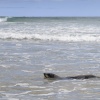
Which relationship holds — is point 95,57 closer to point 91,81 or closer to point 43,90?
point 91,81

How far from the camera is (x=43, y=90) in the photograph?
8672mm

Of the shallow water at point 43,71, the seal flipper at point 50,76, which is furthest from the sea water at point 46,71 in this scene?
the seal flipper at point 50,76

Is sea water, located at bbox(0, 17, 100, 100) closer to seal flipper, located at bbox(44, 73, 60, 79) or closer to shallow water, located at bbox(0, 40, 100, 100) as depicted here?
shallow water, located at bbox(0, 40, 100, 100)

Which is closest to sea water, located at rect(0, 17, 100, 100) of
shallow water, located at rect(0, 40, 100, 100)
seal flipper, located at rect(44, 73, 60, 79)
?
shallow water, located at rect(0, 40, 100, 100)

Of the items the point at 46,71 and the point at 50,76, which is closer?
the point at 50,76

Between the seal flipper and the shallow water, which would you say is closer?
Result: the shallow water

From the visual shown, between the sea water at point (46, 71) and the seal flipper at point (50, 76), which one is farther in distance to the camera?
the seal flipper at point (50, 76)

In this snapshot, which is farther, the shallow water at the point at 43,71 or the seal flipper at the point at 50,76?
the seal flipper at the point at 50,76

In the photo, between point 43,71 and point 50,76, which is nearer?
point 50,76

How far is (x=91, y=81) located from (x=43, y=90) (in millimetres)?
1580

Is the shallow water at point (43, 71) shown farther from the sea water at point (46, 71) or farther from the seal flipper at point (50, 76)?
the seal flipper at point (50, 76)

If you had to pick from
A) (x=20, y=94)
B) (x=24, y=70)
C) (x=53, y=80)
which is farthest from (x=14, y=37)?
(x=20, y=94)

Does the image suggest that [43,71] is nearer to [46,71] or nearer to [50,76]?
[46,71]

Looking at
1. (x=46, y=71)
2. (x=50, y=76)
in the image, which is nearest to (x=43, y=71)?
(x=46, y=71)
